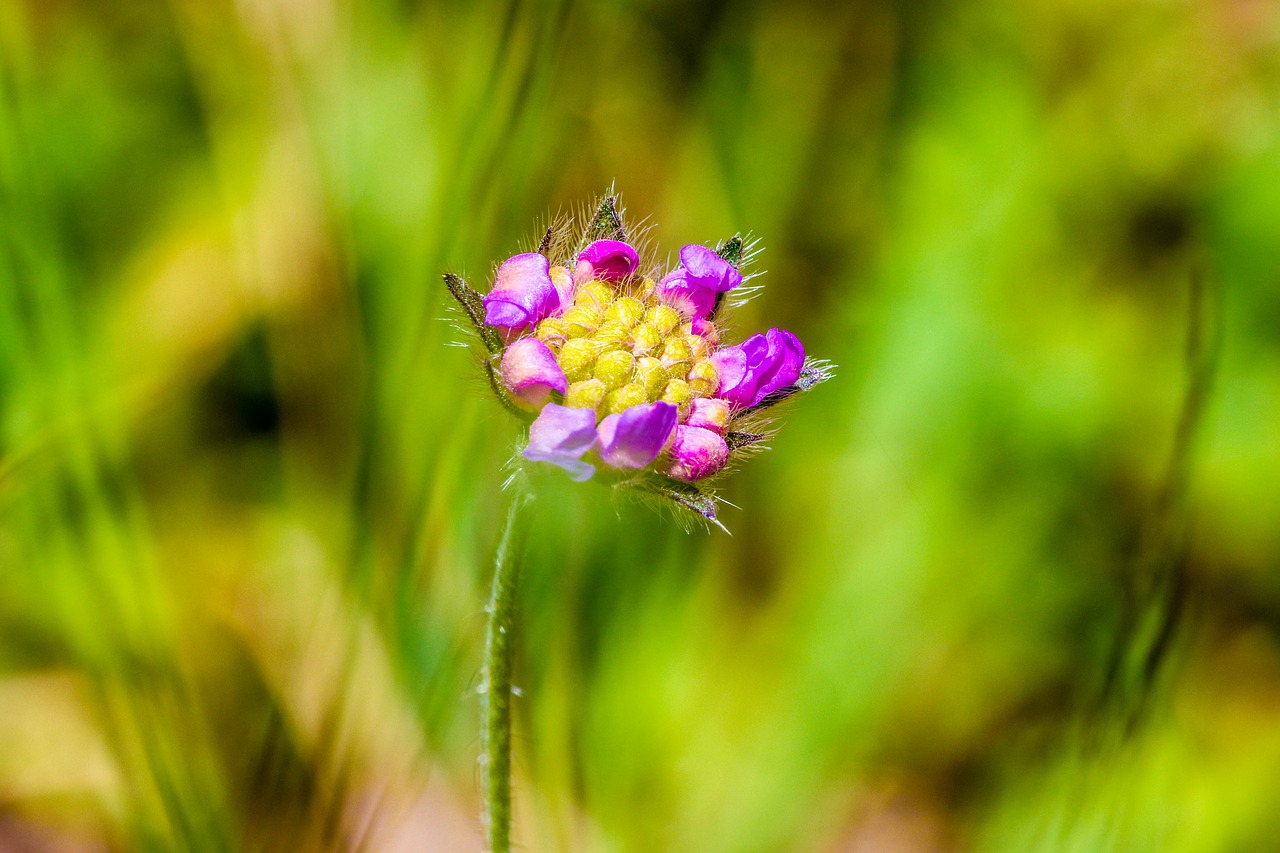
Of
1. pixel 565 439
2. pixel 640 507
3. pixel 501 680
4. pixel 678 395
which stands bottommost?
pixel 501 680

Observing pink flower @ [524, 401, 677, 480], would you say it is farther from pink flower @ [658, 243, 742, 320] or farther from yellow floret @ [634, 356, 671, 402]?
pink flower @ [658, 243, 742, 320]

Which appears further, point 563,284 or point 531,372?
point 563,284

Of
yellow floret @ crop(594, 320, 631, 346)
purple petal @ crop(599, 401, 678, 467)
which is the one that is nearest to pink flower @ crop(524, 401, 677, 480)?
purple petal @ crop(599, 401, 678, 467)

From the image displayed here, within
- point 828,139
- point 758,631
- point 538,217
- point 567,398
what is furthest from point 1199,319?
point 567,398

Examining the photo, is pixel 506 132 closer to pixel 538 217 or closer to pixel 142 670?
pixel 538 217

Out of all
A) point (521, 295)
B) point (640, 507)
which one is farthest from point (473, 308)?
point (640, 507)

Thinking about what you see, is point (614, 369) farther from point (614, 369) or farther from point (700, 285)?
point (700, 285)
